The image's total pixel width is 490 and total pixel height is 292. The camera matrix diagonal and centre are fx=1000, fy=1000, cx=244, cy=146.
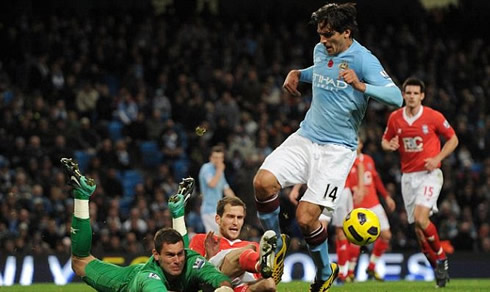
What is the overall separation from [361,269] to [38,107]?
7.26m

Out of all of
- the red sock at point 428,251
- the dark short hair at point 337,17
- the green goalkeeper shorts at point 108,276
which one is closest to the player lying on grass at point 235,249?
the green goalkeeper shorts at point 108,276

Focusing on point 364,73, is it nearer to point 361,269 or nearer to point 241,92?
point 361,269

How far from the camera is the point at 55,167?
18.9m

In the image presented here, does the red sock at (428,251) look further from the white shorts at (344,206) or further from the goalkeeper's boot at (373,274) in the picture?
the white shorts at (344,206)

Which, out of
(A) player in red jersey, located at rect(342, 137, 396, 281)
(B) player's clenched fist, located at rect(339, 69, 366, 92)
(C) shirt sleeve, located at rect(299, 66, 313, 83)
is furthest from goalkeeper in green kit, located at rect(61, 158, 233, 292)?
(A) player in red jersey, located at rect(342, 137, 396, 281)

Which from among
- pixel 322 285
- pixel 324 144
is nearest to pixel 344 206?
pixel 322 285

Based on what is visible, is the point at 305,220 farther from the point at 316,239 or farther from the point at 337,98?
the point at 337,98

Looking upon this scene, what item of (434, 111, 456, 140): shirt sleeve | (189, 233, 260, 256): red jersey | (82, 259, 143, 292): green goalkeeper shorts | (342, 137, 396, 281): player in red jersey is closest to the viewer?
(82, 259, 143, 292): green goalkeeper shorts

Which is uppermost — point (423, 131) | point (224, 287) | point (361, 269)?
point (423, 131)

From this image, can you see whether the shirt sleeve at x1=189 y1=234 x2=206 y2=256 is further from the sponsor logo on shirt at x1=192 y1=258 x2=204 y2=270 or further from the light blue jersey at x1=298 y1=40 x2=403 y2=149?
the light blue jersey at x1=298 y1=40 x2=403 y2=149

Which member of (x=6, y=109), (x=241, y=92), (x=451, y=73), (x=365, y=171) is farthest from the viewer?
(x=451, y=73)

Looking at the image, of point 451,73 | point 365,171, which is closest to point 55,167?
point 365,171

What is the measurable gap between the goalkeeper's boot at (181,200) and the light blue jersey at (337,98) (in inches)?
46.6

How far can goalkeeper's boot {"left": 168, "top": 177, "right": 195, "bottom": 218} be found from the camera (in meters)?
9.35
